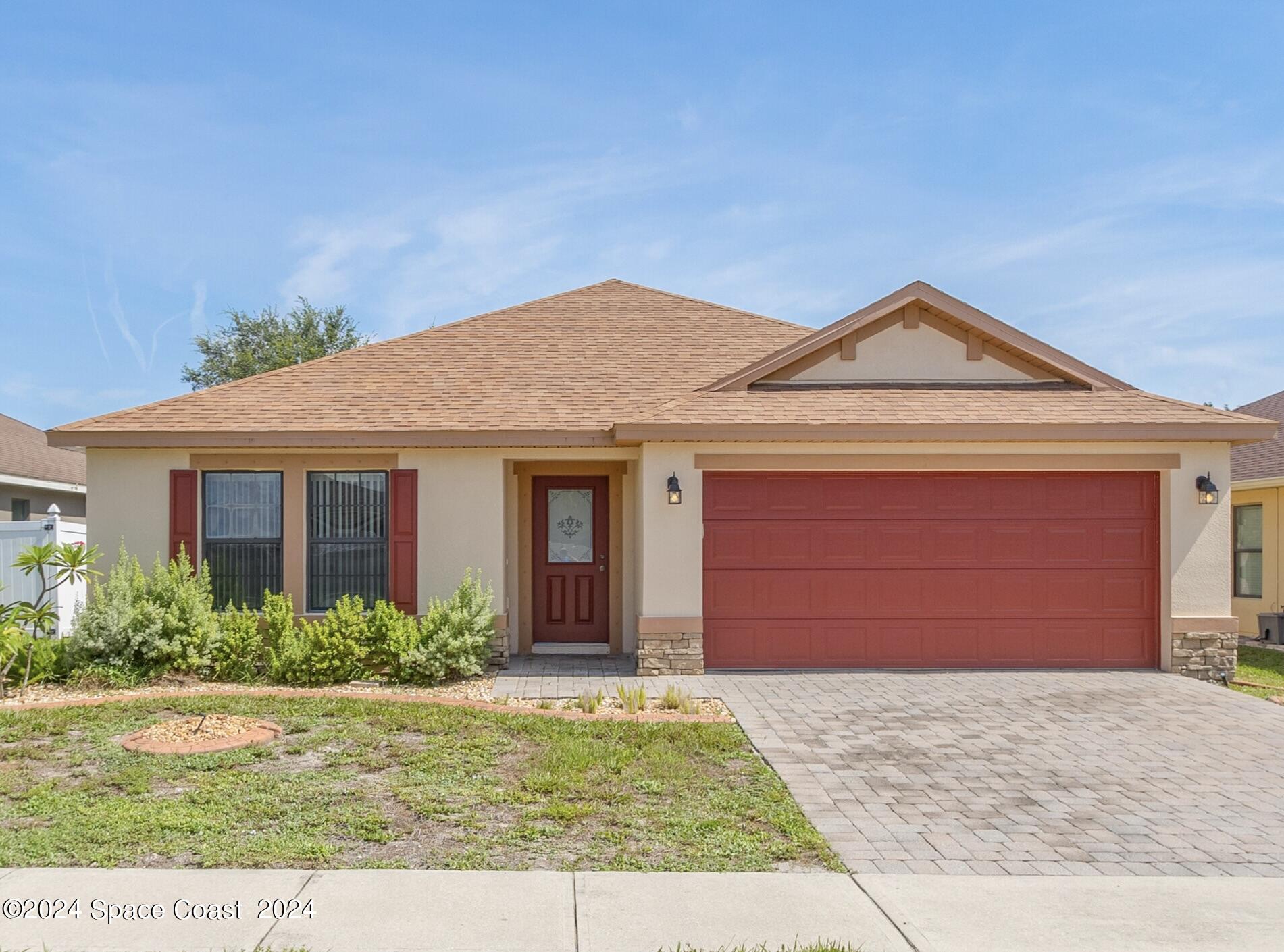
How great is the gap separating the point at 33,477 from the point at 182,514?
984cm

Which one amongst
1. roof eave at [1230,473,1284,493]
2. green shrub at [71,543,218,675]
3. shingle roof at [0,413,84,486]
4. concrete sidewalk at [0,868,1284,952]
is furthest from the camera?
shingle roof at [0,413,84,486]

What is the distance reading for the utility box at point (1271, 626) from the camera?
1370 centimetres

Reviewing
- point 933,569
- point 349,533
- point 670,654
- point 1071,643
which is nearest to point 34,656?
point 349,533

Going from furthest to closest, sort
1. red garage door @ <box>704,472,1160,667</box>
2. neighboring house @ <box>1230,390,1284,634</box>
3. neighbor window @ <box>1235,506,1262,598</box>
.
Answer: neighbor window @ <box>1235,506,1262,598</box>
neighboring house @ <box>1230,390,1284,634</box>
red garage door @ <box>704,472,1160,667</box>

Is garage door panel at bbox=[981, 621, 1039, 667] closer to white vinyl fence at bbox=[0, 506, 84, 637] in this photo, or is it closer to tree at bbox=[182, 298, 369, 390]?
white vinyl fence at bbox=[0, 506, 84, 637]

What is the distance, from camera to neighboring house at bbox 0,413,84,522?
17562 mm

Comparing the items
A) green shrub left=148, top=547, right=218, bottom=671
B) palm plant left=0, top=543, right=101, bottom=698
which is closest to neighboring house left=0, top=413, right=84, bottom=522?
palm plant left=0, top=543, right=101, bottom=698

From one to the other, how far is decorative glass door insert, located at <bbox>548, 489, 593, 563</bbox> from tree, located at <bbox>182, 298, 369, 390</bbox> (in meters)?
23.5

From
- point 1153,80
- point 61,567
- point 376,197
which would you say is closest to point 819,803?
point 61,567

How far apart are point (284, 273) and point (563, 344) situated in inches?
753

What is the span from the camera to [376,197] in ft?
57.2

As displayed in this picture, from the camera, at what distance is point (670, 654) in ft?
33.2

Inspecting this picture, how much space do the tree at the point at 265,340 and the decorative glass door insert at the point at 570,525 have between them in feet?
77.1

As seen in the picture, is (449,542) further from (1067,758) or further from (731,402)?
(1067,758)
